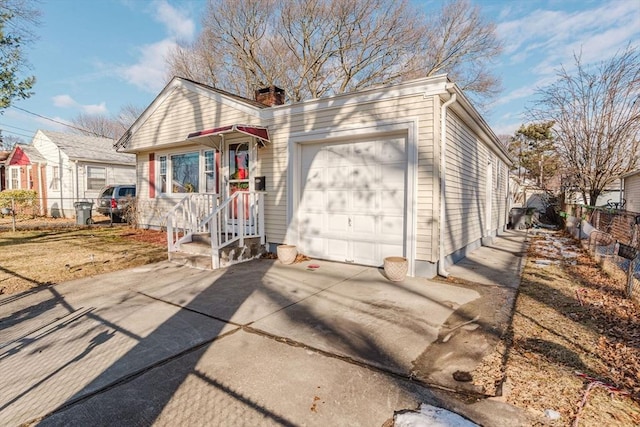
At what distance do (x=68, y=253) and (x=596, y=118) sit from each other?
18009mm

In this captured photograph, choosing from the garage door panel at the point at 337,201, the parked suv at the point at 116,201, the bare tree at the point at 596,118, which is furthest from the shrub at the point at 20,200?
the bare tree at the point at 596,118

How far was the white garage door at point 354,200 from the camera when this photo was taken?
589 centimetres

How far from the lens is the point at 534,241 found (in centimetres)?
1034

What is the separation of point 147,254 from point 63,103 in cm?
Result: 3882

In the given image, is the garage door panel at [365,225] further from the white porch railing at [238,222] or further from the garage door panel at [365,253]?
the white porch railing at [238,222]

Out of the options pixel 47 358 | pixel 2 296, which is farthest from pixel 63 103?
pixel 47 358

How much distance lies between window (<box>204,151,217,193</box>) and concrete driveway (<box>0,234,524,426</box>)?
12.6 ft

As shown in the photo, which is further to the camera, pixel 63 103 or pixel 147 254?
pixel 63 103

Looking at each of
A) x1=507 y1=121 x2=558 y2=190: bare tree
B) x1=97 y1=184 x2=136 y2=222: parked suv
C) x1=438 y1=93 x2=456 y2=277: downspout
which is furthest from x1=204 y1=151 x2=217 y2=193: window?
x1=507 y1=121 x2=558 y2=190: bare tree

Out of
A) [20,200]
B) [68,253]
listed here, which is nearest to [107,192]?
[20,200]

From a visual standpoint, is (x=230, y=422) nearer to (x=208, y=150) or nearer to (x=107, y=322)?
(x=107, y=322)

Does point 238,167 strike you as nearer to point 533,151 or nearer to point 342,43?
point 342,43

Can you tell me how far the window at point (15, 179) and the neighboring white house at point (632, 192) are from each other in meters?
33.6

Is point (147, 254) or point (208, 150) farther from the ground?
point (208, 150)
